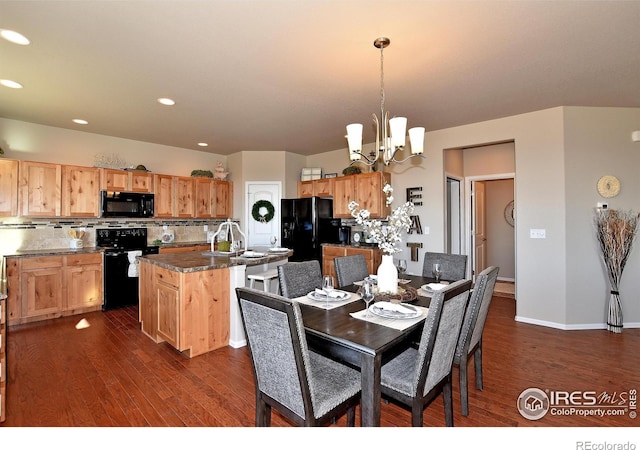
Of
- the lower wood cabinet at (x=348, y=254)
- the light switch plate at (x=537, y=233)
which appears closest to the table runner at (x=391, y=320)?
the lower wood cabinet at (x=348, y=254)

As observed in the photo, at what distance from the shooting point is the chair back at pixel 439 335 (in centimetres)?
151

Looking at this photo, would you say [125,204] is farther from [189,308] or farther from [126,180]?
[189,308]

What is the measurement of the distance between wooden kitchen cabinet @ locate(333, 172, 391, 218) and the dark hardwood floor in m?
2.29

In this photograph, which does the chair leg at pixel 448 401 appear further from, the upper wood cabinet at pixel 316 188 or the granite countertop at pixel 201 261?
the upper wood cabinet at pixel 316 188

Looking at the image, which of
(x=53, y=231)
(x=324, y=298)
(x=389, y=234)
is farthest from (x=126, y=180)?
(x=389, y=234)

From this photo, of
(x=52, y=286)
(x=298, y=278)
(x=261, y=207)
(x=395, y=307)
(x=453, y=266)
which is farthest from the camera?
(x=261, y=207)

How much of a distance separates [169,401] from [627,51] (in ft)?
14.4

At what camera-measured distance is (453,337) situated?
1744mm

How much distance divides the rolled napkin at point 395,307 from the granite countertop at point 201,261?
5.33 ft

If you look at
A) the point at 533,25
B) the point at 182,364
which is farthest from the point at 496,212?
the point at 182,364

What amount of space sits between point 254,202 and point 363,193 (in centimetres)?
215

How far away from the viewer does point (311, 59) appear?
2.57 metres
